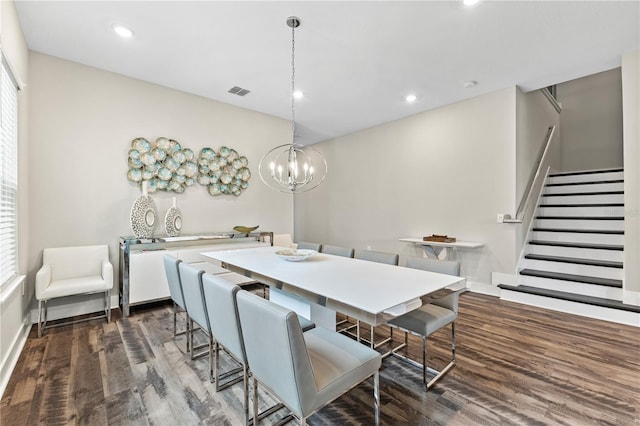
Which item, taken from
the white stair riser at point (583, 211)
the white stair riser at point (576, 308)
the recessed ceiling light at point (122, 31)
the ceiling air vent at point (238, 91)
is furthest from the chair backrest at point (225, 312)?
the white stair riser at point (583, 211)

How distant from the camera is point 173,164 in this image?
3.97 metres

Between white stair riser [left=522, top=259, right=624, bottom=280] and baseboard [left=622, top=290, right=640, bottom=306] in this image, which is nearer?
baseboard [left=622, top=290, right=640, bottom=306]

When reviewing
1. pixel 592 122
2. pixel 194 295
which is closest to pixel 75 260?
pixel 194 295

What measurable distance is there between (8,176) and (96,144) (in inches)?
45.7

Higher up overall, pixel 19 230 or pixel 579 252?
pixel 19 230

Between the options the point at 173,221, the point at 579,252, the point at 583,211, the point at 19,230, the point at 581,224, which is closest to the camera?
the point at 19,230

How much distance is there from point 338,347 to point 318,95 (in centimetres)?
366

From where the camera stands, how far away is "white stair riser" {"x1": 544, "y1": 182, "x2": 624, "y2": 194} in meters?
4.61

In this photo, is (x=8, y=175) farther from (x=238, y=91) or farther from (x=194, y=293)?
(x=238, y=91)

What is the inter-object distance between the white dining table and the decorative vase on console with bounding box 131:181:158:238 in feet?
4.84

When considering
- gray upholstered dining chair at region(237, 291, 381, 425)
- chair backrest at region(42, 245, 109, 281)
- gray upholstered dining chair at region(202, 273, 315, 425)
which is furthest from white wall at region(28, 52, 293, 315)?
gray upholstered dining chair at region(237, 291, 381, 425)

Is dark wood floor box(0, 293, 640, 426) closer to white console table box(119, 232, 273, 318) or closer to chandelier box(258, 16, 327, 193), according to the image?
white console table box(119, 232, 273, 318)

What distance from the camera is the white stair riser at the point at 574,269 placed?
3.58m

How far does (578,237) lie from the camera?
4.21m
